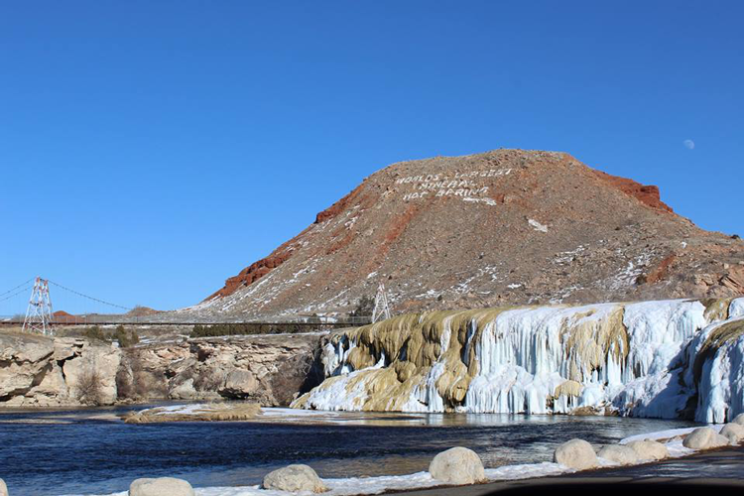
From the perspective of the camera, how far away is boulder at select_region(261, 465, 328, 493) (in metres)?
16.3

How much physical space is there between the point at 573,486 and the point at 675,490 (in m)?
2.00

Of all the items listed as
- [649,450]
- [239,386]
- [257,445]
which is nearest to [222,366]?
[239,386]

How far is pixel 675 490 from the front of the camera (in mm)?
15070

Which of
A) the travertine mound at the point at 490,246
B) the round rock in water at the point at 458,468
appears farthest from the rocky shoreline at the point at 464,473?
the travertine mound at the point at 490,246

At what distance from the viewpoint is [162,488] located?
14914 millimetres

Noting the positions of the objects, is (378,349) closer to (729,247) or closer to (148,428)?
(148,428)

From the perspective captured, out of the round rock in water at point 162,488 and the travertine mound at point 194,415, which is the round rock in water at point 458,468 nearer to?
the round rock in water at point 162,488

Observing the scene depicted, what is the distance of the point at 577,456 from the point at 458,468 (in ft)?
11.0

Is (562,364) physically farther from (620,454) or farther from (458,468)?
(458,468)

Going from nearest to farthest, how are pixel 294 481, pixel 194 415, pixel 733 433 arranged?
1. pixel 294 481
2. pixel 733 433
3. pixel 194 415

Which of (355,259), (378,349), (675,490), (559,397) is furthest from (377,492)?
(355,259)

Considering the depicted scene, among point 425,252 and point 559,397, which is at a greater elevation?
point 425,252

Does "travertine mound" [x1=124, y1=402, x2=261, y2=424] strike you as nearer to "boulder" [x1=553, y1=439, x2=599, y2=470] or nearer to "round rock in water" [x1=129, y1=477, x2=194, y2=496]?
"boulder" [x1=553, y1=439, x2=599, y2=470]

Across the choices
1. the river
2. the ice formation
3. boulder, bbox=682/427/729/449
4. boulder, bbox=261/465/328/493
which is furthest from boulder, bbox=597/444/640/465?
the ice formation
